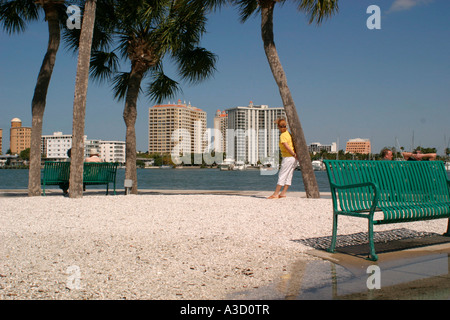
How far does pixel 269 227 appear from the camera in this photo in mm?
5754

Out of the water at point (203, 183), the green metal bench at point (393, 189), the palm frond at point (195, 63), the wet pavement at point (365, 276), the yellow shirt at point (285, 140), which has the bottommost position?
the water at point (203, 183)

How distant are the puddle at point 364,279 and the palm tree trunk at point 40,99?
7.66m

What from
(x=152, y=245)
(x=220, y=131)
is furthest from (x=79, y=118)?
(x=220, y=131)

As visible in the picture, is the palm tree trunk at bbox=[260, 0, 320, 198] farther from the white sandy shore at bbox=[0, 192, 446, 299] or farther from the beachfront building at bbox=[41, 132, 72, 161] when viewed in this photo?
the beachfront building at bbox=[41, 132, 72, 161]

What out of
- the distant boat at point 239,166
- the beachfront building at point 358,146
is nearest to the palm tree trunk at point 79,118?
the distant boat at point 239,166

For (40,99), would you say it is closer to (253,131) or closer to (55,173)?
(55,173)

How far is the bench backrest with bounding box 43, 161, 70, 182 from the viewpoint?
33.4 feet

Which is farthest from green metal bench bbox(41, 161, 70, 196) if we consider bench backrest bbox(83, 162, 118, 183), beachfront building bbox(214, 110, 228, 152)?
beachfront building bbox(214, 110, 228, 152)

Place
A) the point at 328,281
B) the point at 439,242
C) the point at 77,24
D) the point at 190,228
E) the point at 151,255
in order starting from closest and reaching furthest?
the point at 328,281
the point at 151,255
the point at 439,242
the point at 190,228
the point at 77,24

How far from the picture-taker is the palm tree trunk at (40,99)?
977 cm

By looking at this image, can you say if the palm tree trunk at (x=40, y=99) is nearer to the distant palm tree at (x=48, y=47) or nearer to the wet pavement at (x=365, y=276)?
the distant palm tree at (x=48, y=47)

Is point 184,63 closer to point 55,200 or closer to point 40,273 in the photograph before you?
point 55,200
